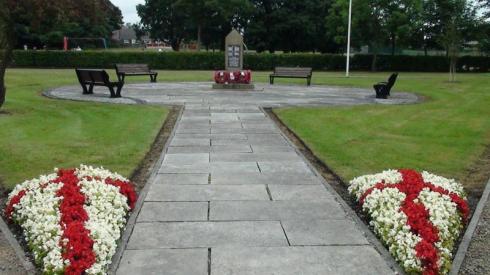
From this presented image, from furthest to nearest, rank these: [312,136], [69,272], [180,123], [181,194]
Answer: [180,123]
[312,136]
[181,194]
[69,272]

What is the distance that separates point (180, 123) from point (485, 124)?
7.40 metres

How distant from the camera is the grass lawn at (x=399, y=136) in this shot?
26.8 ft

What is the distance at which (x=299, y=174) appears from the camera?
24.1ft

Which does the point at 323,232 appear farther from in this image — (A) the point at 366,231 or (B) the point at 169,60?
(B) the point at 169,60

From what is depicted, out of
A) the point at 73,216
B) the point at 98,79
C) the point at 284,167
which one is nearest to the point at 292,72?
the point at 98,79

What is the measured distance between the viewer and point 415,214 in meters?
4.89

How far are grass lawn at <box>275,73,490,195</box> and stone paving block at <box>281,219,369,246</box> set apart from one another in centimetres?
206

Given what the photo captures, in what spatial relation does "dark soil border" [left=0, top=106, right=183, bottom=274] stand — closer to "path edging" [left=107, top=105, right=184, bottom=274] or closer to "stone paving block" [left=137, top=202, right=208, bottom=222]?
"path edging" [left=107, top=105, right=184, bottom=274]

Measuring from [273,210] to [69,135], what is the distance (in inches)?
240

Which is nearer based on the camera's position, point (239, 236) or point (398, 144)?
point (239, 236)

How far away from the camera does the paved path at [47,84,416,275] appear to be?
4305mm

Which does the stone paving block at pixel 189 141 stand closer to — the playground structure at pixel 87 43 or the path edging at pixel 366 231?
the path edging at pixel 366 231

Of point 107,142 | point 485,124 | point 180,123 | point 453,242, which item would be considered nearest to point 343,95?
point 485,124

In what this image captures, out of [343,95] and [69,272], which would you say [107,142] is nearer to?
[69,272]
